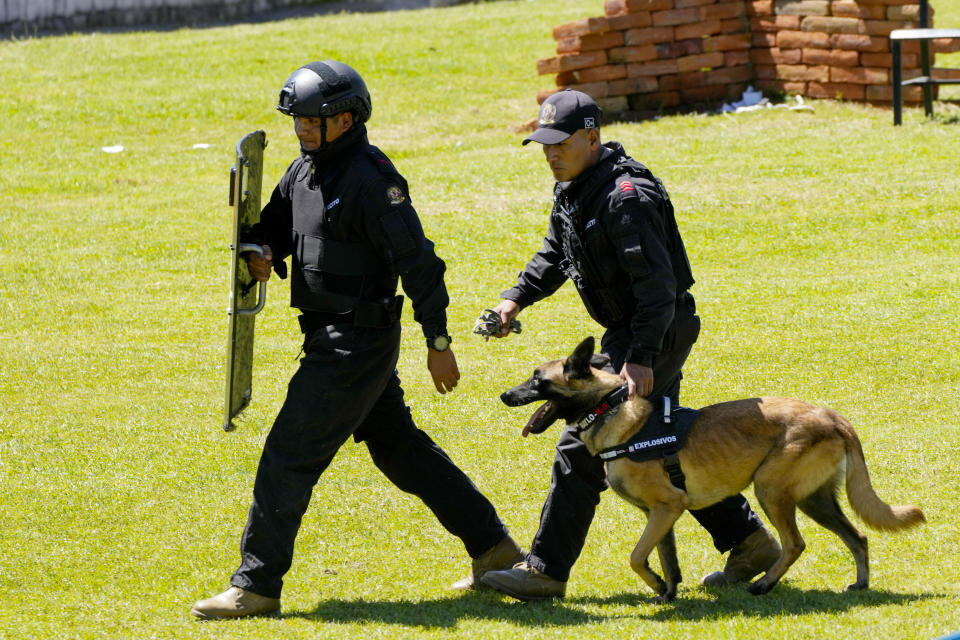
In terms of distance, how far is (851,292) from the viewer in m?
10.6

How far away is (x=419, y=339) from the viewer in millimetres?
10320

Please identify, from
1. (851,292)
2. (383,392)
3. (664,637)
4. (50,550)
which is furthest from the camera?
(851,292)

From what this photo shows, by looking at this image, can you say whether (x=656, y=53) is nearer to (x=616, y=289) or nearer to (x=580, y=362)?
(x=616, y=289)

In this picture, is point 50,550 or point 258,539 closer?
point 258,539

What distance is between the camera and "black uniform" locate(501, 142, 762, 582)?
5.18 metres

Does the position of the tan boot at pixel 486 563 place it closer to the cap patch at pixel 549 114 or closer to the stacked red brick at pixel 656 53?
the cap patch at pixel 549 114

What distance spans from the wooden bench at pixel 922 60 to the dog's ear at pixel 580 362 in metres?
11.0

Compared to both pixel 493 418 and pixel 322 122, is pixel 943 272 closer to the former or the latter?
pixel 493 418

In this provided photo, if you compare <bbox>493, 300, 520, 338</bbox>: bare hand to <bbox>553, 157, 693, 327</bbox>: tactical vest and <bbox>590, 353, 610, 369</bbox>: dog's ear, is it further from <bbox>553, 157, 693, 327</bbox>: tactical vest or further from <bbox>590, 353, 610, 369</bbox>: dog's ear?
<bbox>590, 353, 610, 369</bbox>: dog's ear

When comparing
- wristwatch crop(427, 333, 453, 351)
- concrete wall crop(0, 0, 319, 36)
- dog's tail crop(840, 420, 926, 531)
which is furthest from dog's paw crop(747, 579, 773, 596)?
concrete wall crop(0, 0, 319, 36)

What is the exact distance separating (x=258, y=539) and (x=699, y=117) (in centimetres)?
1267

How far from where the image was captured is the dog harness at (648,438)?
17.2 feet

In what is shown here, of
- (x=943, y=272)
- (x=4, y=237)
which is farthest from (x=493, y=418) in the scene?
(x=4, y=237)

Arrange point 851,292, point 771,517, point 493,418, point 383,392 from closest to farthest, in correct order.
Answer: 1. point 771,517
2. point 383,392
3. point 493,418
4. point 851,292
